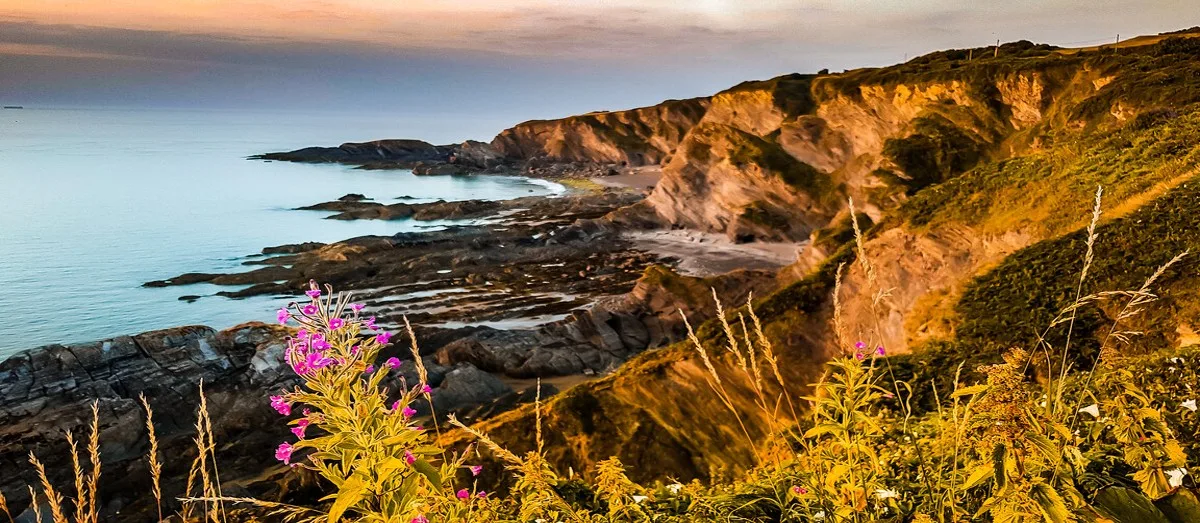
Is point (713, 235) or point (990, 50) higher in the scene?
point (990, 50)

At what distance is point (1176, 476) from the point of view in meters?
2.74

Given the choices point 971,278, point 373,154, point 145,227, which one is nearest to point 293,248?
point 145,227

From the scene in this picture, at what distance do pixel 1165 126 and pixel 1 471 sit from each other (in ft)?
94.6

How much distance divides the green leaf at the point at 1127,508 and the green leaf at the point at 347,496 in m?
2.30

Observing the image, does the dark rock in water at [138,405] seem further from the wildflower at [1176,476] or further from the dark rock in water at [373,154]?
the dark rock in water at [373,154]

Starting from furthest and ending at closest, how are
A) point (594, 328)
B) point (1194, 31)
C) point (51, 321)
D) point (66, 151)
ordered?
1. point (66, 151)
2. point (1194, 31)
3. point (51, 321)
4. point (594, 328)

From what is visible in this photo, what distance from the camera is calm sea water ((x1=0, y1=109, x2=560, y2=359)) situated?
123ft

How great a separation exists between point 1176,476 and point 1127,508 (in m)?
0.88

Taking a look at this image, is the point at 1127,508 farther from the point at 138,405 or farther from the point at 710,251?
the point at 710,251

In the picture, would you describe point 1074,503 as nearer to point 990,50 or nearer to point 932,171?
point 932,171

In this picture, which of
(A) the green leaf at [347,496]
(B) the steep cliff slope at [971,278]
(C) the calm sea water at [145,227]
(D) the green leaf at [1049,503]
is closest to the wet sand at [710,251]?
(B) the steep cliff slope at [971,278]

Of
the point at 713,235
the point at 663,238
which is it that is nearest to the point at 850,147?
the point at 713,235

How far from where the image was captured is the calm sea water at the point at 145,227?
37375 millimetres

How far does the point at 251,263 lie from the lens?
1865 inches
